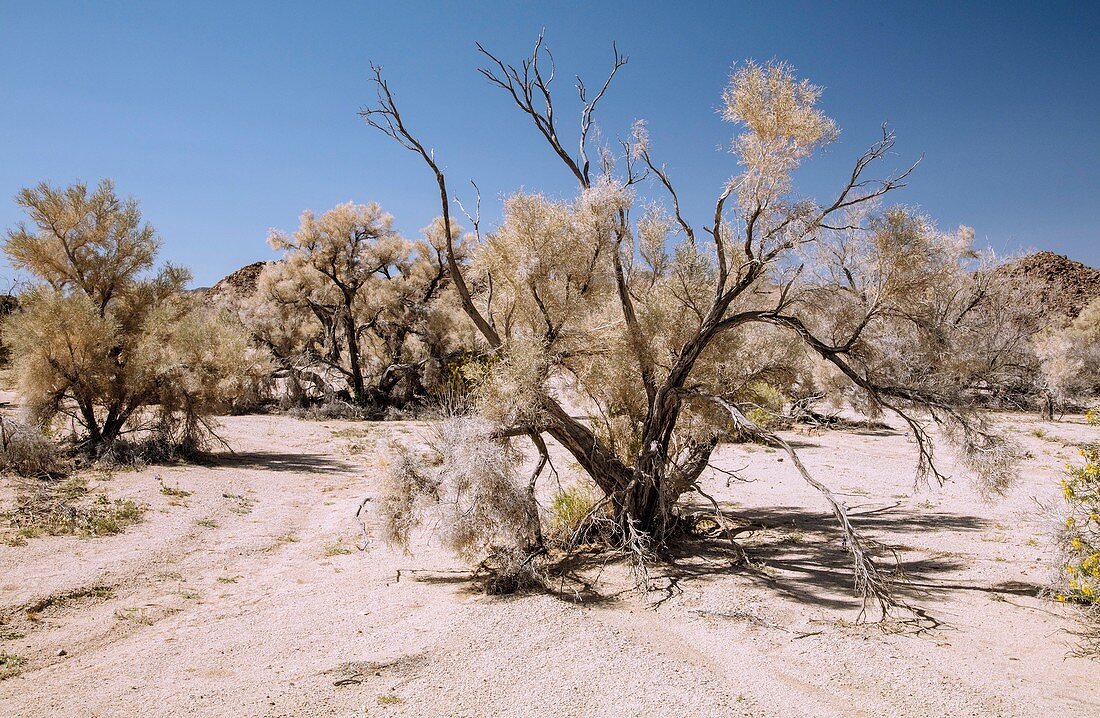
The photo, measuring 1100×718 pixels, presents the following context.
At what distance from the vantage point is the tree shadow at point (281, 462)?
13664 mm

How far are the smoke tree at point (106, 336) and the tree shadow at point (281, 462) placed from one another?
0.79 meters

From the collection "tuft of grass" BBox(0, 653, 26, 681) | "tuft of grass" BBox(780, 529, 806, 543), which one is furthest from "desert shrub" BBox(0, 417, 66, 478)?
"tuft of grass" BBox(780, 529, 806, 543)

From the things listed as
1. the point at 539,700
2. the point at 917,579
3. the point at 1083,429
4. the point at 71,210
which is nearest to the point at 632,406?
the point at 917,579

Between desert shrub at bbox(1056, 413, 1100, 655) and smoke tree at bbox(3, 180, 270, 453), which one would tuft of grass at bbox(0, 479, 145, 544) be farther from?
desert shrub at bbox(1056, 413, 1100, 655)

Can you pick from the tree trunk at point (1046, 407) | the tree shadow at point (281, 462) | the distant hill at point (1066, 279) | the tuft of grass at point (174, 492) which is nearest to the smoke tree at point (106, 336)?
the tree shadow at point (281, 462)

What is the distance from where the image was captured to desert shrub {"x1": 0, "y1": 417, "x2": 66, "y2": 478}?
10.3 m

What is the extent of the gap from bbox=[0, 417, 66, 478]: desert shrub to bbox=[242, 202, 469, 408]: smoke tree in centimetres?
1400

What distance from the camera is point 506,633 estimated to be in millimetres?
5488

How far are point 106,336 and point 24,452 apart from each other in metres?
3.33

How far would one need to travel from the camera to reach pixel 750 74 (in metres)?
6.62

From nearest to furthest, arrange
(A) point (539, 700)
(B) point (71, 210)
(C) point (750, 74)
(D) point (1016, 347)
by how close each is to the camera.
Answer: (A) point (539, 700) < (C) point (750, 74) < (B) point (71, 210) < (D) point (1016, 347)

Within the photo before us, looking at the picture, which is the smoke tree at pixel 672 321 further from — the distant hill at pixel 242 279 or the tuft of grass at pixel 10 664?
the distant hill at pixel 242 279

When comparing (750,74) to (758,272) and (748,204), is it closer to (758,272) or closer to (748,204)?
(748,204)

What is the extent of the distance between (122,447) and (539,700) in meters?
12.1
